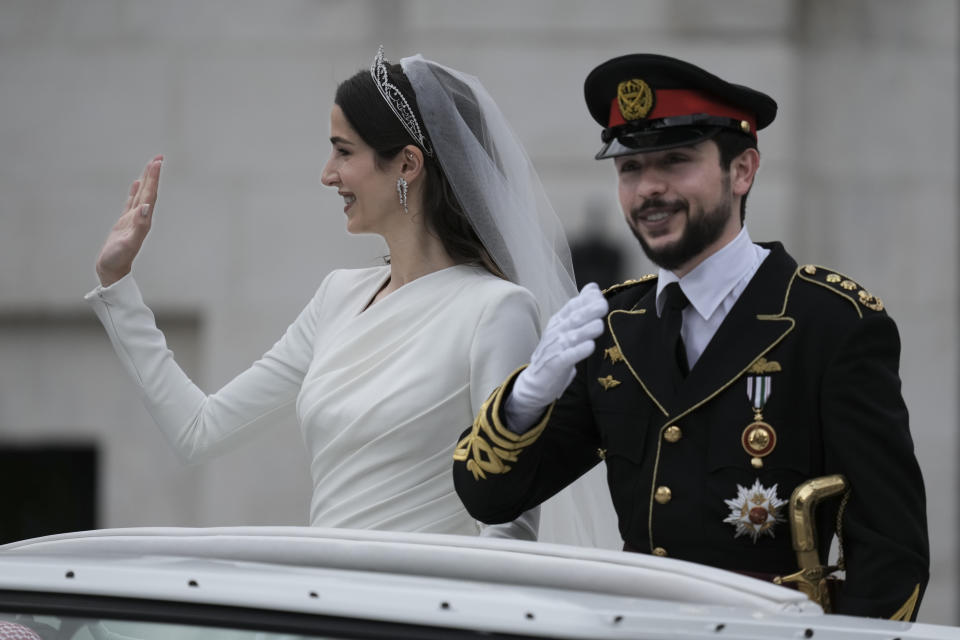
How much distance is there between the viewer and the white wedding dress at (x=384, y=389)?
2.97 metres

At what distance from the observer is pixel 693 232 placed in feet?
7.98

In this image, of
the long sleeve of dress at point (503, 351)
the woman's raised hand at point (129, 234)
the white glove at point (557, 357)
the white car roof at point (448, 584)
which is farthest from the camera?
the woman's raised hand at point (129, 234)

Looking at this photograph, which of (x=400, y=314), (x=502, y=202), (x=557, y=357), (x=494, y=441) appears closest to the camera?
(x=557, y=357)

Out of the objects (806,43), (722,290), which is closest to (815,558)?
(722,290)

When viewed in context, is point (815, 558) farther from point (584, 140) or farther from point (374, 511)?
point (584, 140)

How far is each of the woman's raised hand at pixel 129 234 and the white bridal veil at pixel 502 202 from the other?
66 centimetres

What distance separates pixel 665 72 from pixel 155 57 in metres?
4.23

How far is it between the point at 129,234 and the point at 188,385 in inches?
14.9

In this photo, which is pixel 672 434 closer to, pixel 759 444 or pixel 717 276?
pixel 759 444

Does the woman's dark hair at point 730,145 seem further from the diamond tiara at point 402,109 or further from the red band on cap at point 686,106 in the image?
the diamond tiara at point 402,109

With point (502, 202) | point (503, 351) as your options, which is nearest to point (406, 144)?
point (502, 202)

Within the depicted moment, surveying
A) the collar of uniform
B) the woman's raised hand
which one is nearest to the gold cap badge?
the collar of uniform

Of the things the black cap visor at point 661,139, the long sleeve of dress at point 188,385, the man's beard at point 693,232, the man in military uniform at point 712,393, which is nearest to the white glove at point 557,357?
the man in military uniform at point 712,393

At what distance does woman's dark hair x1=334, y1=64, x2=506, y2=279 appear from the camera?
3.15 metres
